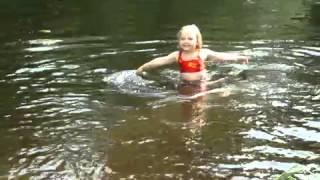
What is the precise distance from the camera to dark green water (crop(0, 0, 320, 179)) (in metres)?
6.63

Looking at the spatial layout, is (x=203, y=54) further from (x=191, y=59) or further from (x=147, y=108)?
(x=147, y=108)

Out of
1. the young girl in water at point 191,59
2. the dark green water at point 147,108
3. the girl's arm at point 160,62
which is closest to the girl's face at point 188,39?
the young girl in water at point 191,59

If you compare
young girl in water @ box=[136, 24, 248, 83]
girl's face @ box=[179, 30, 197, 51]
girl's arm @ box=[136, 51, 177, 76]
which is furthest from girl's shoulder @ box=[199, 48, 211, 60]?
girl's arm @ box=[136, 51, 177, 76]

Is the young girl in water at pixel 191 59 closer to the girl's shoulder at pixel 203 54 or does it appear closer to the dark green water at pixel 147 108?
the girl's shoulder at pixel 203 54

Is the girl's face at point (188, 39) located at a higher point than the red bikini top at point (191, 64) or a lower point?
higher

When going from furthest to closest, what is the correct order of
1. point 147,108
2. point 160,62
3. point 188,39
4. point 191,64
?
point 160,62, point 191,64, point 188,39, point 147,108

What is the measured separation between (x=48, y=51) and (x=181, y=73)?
3.63 meters

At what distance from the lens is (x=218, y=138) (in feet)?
24.3

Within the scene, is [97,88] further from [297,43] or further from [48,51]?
[297,43]

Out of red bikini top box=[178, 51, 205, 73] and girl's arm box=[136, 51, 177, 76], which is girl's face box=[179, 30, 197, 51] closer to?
red bikini top box=[178, 51, 205, 73]

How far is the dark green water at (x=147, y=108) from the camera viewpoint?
261 inches

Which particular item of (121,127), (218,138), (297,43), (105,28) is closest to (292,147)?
(218,138)

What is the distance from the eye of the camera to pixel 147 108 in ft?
29.2

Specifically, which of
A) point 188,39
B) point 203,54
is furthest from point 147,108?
point 203,54
